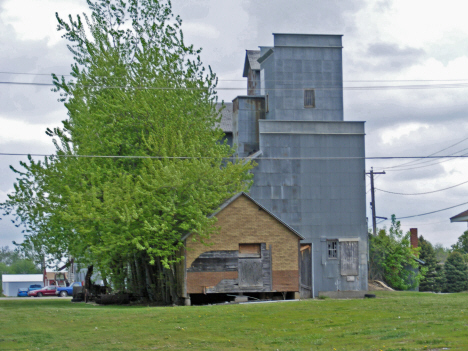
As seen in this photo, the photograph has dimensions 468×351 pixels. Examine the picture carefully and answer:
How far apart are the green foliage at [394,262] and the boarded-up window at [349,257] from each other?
726cm

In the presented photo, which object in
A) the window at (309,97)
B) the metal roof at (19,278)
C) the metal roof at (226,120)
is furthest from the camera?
the metal roof at (19,278)

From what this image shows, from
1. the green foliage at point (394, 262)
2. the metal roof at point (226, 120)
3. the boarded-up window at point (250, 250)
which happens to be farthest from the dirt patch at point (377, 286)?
the metal roof at point (226, 120)

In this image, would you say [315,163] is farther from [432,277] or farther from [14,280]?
[14,280]

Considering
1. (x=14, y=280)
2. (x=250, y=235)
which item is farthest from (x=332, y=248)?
(x=14, y=280)

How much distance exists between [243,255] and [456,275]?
3778 cm

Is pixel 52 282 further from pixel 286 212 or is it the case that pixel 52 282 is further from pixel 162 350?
pixel 162 350

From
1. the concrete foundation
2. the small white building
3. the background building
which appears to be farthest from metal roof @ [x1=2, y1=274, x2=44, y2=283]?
the concrete foundation

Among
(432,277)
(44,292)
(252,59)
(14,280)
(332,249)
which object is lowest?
(14,280)

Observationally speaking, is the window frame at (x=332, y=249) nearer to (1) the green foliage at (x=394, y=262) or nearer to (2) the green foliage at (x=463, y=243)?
(1) the green foliage at (x=394, y=262)

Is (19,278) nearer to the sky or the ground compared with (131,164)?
nearer to the ground

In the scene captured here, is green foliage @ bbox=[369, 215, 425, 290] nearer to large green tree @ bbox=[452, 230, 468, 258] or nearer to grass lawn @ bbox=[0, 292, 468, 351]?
grass lawn @ bbox=[0, 292, 468, 351]

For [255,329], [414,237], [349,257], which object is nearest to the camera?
[255,329]

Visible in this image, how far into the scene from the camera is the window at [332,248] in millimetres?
44406

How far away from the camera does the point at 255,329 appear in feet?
62.2
